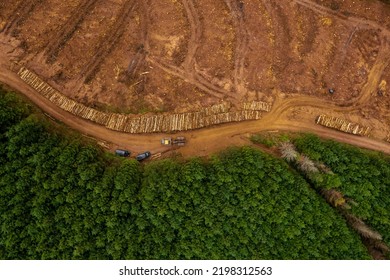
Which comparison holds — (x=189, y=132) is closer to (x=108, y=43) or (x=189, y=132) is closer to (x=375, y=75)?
(x=108, y=43)

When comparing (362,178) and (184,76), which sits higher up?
(184,76)

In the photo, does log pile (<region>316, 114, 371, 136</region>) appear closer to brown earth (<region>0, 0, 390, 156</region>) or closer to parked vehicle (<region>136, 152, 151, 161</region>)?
brown earth (<region>0, 0, 390, 156</region>)

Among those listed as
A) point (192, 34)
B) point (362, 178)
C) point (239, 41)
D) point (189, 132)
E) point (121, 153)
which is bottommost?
point (121, 153)

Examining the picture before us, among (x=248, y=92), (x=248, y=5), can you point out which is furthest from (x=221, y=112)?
(x=248, y=5)

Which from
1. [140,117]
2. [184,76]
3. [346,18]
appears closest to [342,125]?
[346,18]

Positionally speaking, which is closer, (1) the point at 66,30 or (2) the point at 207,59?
(1) the point at 66,30

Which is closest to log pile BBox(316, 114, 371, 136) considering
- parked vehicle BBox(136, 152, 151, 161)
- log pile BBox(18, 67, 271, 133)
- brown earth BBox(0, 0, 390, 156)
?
brown earth BBox(0, 0, 390, 156)

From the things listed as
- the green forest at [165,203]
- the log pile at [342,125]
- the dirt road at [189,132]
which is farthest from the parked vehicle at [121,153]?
the log pile at [342,125]
